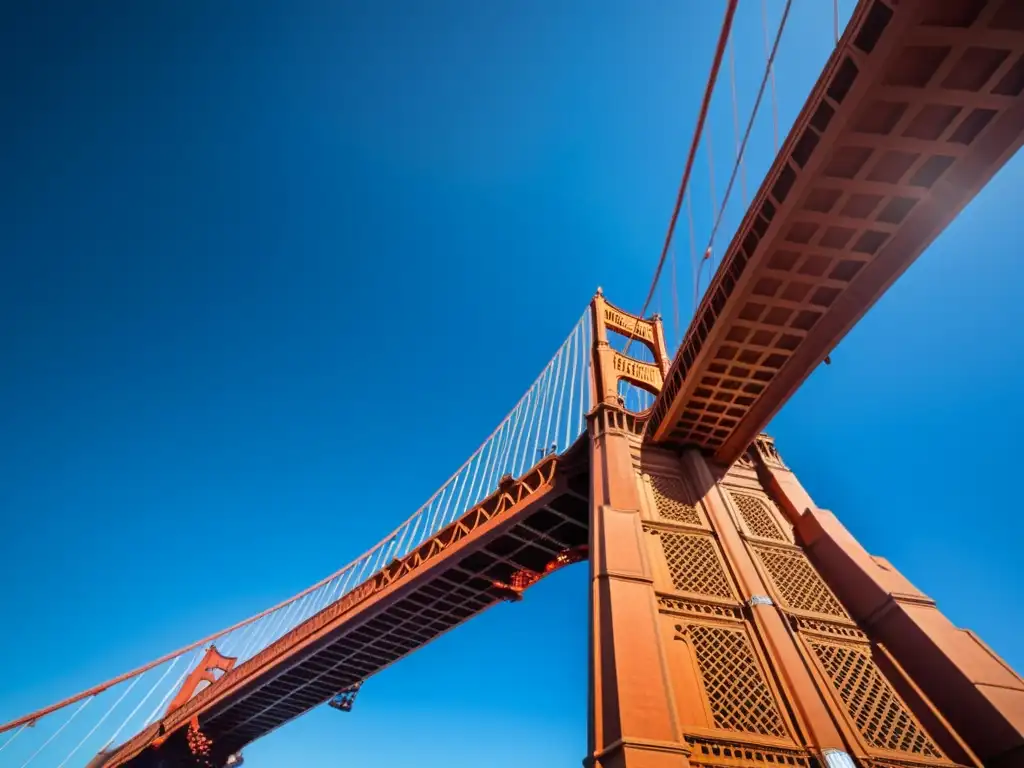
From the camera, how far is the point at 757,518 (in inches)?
421

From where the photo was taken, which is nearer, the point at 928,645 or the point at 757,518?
the point at 928,645

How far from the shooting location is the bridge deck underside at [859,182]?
541 centimetres

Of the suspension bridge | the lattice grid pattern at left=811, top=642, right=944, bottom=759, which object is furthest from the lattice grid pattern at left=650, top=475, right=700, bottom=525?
the lattice grid pattern at left=811, top=642, right=944, bottom=759

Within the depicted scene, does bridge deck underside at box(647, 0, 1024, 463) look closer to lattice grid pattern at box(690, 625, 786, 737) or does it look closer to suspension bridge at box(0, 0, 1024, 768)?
suspension bridge at box(0, 0, 1024, 768)

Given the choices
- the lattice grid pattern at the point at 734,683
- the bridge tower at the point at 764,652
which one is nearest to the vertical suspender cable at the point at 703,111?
the bridge tower at the point at 764,652

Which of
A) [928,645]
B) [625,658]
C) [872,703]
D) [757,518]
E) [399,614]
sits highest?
[399,614]

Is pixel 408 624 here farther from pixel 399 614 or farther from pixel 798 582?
pixel 798 582

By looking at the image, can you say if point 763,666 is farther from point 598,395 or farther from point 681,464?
point 598,395

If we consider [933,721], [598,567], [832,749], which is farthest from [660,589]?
[933,721]

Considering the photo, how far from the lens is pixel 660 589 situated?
805cm

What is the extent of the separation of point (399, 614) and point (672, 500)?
539 inches

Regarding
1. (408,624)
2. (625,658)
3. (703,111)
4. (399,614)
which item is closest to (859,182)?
(703,111)

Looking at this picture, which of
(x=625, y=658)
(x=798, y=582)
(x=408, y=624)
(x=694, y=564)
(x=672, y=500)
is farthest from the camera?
(x=408, y=624)

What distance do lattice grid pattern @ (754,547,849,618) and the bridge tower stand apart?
0.09 ft
